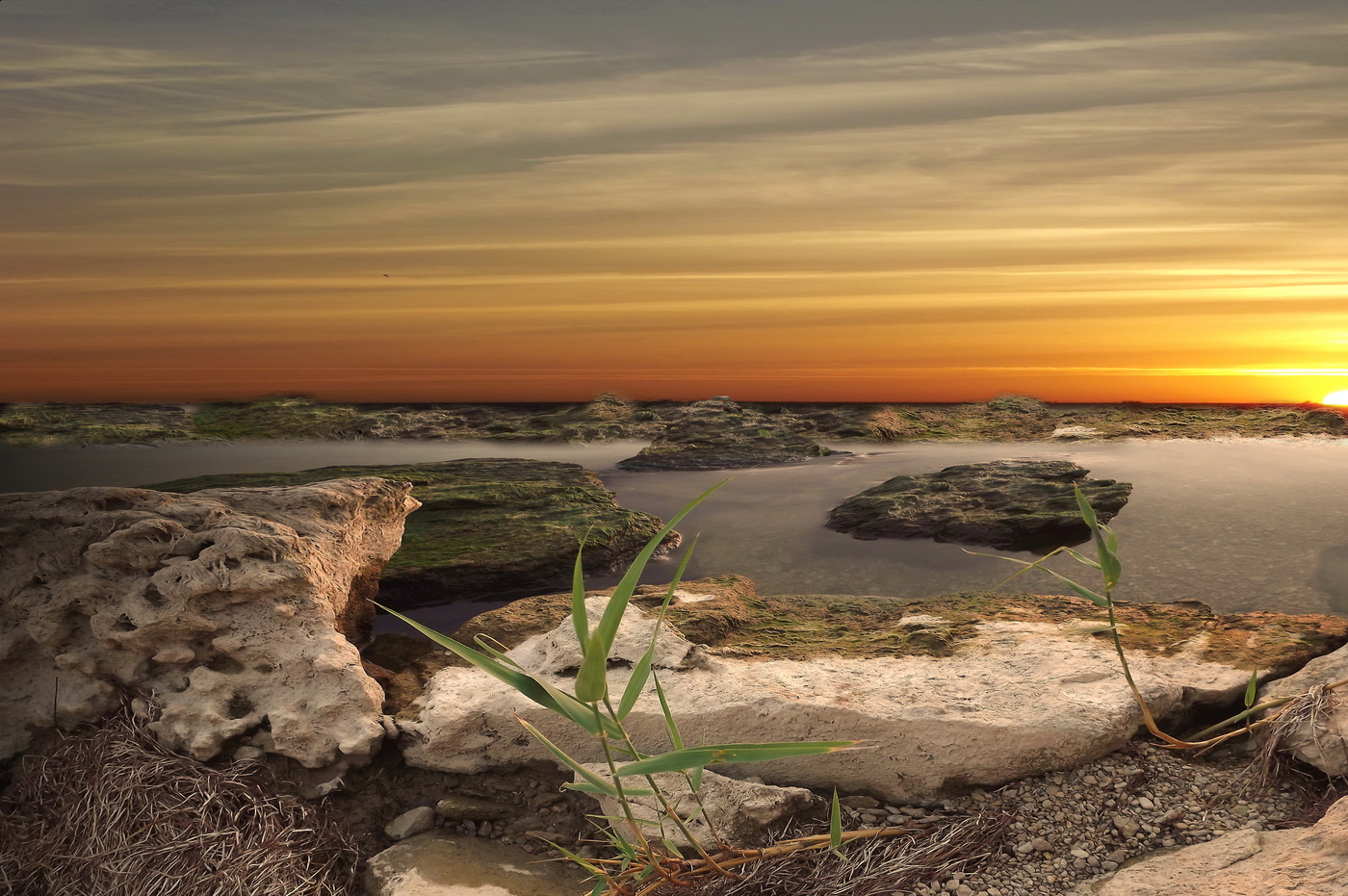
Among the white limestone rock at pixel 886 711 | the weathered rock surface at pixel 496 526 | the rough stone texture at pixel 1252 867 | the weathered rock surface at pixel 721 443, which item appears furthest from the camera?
the weathered rock surface at pixel 721 443

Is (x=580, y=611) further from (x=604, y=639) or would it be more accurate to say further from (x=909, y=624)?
(x=909, y=624)

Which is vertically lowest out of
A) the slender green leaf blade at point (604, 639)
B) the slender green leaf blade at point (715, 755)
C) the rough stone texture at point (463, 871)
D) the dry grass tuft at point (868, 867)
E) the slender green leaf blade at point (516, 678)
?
the rough stone texture at point (463, 871)

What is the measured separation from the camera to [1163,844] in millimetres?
2617

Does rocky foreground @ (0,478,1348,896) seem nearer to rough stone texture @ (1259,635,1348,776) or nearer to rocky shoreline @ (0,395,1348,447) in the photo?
rough stone texture @ (1259,635,1348,776)

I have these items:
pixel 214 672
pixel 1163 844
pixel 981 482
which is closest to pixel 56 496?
pixel 214 672

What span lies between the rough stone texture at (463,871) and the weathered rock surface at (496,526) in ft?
5.66

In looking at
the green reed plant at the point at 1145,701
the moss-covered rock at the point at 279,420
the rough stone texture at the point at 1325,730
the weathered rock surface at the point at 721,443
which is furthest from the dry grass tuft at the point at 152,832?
the moss-covered rock at the point at 279,420

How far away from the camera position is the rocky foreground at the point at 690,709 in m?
2.70

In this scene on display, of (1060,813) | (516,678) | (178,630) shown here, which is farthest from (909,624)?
(178,630)

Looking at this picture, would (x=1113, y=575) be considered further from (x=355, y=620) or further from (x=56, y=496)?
(x=56, y=496)

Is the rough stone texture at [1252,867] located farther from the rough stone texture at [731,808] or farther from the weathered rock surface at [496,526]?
the weathered rock surface at [496,526]

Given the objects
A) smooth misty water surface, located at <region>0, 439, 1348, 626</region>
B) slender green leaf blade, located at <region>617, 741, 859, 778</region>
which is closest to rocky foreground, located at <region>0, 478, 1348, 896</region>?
smooth misty water surface, located at <region>0, 439, 1348, 626</region>

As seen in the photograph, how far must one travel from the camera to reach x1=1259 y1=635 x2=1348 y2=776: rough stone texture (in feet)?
9.10

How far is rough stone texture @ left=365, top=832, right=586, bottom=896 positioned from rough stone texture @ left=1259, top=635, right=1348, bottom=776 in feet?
8.20
